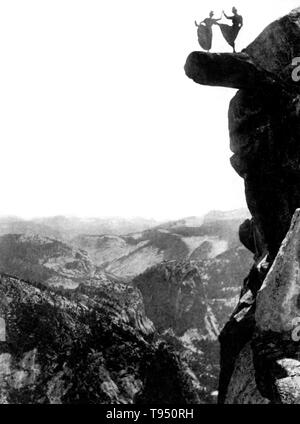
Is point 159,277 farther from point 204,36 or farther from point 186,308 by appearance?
point 204,36

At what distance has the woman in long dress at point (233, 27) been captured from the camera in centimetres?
1872

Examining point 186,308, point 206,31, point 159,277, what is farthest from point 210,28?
point 159,277

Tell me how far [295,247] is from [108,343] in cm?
2456

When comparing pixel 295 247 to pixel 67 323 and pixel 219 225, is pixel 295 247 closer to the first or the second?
pixel 67 323

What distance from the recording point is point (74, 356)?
36.0 meters

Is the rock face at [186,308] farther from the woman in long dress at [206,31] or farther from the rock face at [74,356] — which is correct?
the woman in long dress at [206,31]

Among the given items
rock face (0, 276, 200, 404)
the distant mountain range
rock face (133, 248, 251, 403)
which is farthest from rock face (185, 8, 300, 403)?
rock face (133, 248, 251, 403)

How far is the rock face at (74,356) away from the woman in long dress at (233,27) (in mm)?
24544

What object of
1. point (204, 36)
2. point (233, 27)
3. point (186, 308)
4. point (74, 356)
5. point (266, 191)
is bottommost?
point (186, 308)

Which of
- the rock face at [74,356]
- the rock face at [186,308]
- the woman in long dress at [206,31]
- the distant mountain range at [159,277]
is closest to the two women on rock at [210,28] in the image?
the woman in long dress at [206,31]

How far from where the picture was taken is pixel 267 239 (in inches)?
850

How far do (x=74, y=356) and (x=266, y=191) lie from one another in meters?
21.3
